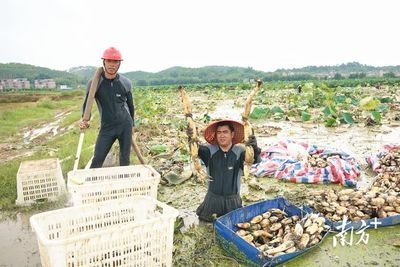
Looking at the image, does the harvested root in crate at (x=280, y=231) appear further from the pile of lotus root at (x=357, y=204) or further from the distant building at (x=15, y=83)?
the distant building at (x=15, y=83)

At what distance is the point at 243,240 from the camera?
10.6 ft

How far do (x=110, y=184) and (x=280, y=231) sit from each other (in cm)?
182

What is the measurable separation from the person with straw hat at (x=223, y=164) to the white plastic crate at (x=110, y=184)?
0.64m

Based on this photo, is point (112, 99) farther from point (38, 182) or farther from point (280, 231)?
point (280, 231)

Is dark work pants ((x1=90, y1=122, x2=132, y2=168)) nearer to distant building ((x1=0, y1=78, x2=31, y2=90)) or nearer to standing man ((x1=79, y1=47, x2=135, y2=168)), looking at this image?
standing man ((x1=79, y1=47, x2=135, y2=168))

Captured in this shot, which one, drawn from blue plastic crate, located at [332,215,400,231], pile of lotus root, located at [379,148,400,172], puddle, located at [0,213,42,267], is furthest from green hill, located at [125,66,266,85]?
blue plastic crate, located at [332,215,400,231]

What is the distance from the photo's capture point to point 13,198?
198 inches

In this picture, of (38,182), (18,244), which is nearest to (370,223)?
(18,244)

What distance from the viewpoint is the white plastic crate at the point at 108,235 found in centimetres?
244

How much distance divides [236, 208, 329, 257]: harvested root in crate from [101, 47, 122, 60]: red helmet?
2.25 metres

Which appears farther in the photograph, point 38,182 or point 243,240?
point 38,182

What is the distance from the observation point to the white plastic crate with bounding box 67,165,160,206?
350cm

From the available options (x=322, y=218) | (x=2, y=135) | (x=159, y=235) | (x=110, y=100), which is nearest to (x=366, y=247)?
(x=322, y=218)

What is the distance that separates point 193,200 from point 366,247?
2407mm
